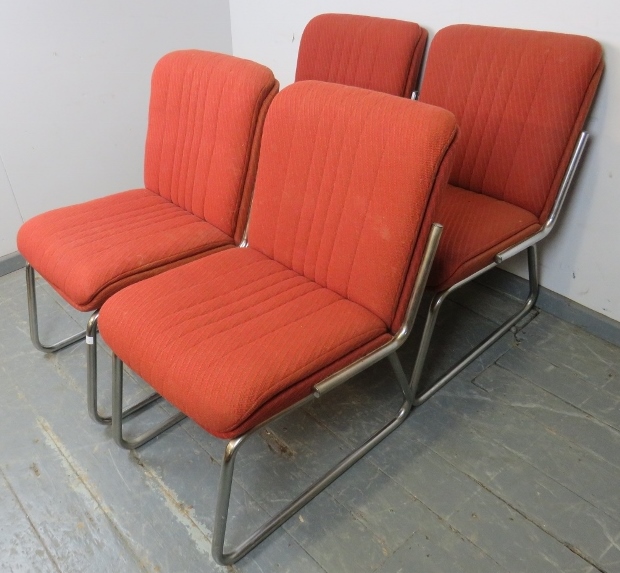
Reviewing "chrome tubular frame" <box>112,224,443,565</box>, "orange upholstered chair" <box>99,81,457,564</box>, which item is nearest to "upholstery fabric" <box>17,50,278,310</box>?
"orange upholstered chair" <box>99,81,457,564</box>

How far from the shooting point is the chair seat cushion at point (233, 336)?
37.9 inches

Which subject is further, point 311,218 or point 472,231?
point 472,231

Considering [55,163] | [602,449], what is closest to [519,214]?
[602,449]

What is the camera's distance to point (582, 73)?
53.4 inches

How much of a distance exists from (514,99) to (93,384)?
4.30 feet

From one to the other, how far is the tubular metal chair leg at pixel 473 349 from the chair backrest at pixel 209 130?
558 millimetres

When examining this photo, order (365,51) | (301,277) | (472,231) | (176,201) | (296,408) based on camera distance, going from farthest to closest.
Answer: (365,51) → (176,201) → (472,231) → (301,277) → (296,408)

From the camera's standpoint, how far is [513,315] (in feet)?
5.91

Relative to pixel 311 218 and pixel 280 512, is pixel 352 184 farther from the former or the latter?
pixel 280 512

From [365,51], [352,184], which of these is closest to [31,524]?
[352,184]

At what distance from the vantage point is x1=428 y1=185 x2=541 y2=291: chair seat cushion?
1.31 m

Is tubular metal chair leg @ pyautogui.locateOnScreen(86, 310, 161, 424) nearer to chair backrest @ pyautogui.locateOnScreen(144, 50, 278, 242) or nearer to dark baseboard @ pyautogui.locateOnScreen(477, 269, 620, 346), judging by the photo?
chair backrest @ pyautogui.locateOnScreen(144, 50, 278, 242)

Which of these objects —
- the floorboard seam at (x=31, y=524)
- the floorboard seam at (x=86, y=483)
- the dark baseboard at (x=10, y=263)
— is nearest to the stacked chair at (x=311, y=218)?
the floorboard seam at (x=86, y=483)

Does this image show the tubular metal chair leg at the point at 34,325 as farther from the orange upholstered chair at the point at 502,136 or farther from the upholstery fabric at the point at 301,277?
the orange upholstered chair at the point at 502,136
